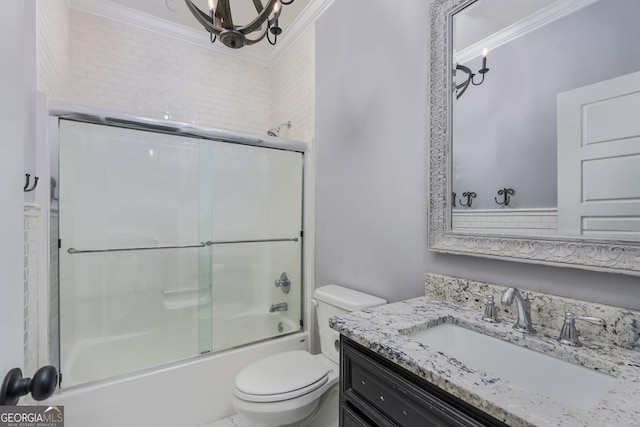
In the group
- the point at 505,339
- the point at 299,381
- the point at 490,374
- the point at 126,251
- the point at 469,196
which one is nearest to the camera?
the point at 490,374

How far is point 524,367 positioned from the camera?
0.88 meters

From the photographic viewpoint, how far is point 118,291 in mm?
1904

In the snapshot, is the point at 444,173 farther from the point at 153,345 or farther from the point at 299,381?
the point at 153,345

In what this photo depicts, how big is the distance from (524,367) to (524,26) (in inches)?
45.8

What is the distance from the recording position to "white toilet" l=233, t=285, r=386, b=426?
1325mm

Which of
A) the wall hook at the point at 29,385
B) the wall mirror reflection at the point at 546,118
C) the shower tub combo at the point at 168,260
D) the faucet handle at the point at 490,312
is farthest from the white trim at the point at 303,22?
the wall hook at the point at 29,385

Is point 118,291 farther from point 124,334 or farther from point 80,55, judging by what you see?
point 80,55

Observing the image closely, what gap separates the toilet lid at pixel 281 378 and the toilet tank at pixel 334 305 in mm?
97

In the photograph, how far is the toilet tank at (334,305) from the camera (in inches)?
60.3

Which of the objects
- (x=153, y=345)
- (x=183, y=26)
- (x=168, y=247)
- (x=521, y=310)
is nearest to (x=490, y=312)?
(x=521, y=310)

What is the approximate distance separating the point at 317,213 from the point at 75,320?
1.58 metres

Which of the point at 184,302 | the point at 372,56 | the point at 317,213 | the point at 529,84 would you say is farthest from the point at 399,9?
the point at 184,302

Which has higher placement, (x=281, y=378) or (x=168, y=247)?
(x=168, y=247)

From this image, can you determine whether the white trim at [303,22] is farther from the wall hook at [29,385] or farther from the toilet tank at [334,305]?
the wall hook at [29,385]
